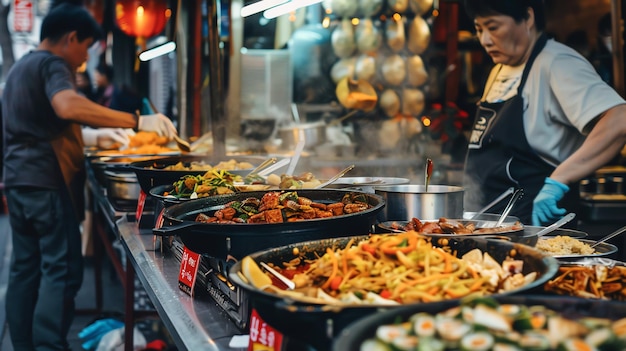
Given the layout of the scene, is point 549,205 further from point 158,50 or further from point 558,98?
point 158,50

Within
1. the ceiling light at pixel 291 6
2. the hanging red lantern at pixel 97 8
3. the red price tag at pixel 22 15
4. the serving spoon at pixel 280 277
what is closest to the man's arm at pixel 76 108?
the ceiling light at pixel 291 6

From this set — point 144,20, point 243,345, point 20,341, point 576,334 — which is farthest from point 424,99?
point 576,334

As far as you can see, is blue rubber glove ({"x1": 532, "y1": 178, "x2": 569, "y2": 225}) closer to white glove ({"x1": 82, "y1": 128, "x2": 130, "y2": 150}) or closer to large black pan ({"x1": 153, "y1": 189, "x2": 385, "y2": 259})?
large black pan ({"x1": 153, "y1": 189, "x2": 385, "y2": 259})

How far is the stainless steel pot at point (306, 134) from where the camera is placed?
6.02m

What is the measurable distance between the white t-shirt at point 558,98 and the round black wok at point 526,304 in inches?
81.3

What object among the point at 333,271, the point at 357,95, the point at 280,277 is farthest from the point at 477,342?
the point at 357,95

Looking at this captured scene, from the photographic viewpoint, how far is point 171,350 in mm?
4078

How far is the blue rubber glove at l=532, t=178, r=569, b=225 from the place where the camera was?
9.06ft

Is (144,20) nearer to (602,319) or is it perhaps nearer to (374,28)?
(374,28)

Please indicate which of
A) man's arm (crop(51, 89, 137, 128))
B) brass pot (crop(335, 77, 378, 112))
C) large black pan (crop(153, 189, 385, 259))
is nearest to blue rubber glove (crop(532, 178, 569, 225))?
large black pan (crop(153, 189, 385, 259))

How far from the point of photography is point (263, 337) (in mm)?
1417

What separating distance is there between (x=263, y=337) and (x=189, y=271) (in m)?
0.75

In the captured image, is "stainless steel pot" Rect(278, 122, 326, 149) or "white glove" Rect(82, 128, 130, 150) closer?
"white glove" Rect(82, 128, 130, 150)

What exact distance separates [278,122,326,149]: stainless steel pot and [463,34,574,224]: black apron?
256 centimetres
